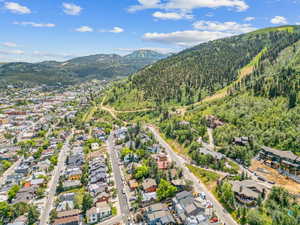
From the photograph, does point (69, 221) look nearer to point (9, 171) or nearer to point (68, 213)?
point (68, 213)

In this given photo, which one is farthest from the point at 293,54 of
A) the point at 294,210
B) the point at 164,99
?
the point at 294,210

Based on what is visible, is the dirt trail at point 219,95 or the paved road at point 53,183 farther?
the dirt trail at point 219,95

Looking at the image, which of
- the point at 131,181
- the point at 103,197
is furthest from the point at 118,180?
the point at 103,197

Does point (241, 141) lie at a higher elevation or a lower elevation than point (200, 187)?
higher

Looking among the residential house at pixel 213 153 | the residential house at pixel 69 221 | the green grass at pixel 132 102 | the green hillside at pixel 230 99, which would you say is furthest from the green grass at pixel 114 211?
the green grass at pixel 132 102

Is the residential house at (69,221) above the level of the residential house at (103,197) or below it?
below

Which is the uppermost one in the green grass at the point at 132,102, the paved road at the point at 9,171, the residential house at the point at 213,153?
the green grass at the point at 132,102

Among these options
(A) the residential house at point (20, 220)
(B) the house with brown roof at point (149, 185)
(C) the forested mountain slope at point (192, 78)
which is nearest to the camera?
(A) the residential house at point (20, 220)

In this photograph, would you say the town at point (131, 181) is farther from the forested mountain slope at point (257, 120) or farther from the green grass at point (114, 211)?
the forested mountain slope at point (257, 120)

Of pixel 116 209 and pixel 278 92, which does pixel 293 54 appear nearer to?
pixel 278 92

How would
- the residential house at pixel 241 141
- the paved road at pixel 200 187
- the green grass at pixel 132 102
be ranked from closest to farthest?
the paved road at pixel 200 187
the residential house at pixel 241 141
the green grass at pixel 132 102

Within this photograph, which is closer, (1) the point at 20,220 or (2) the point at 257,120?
(1) the point at 20,220
